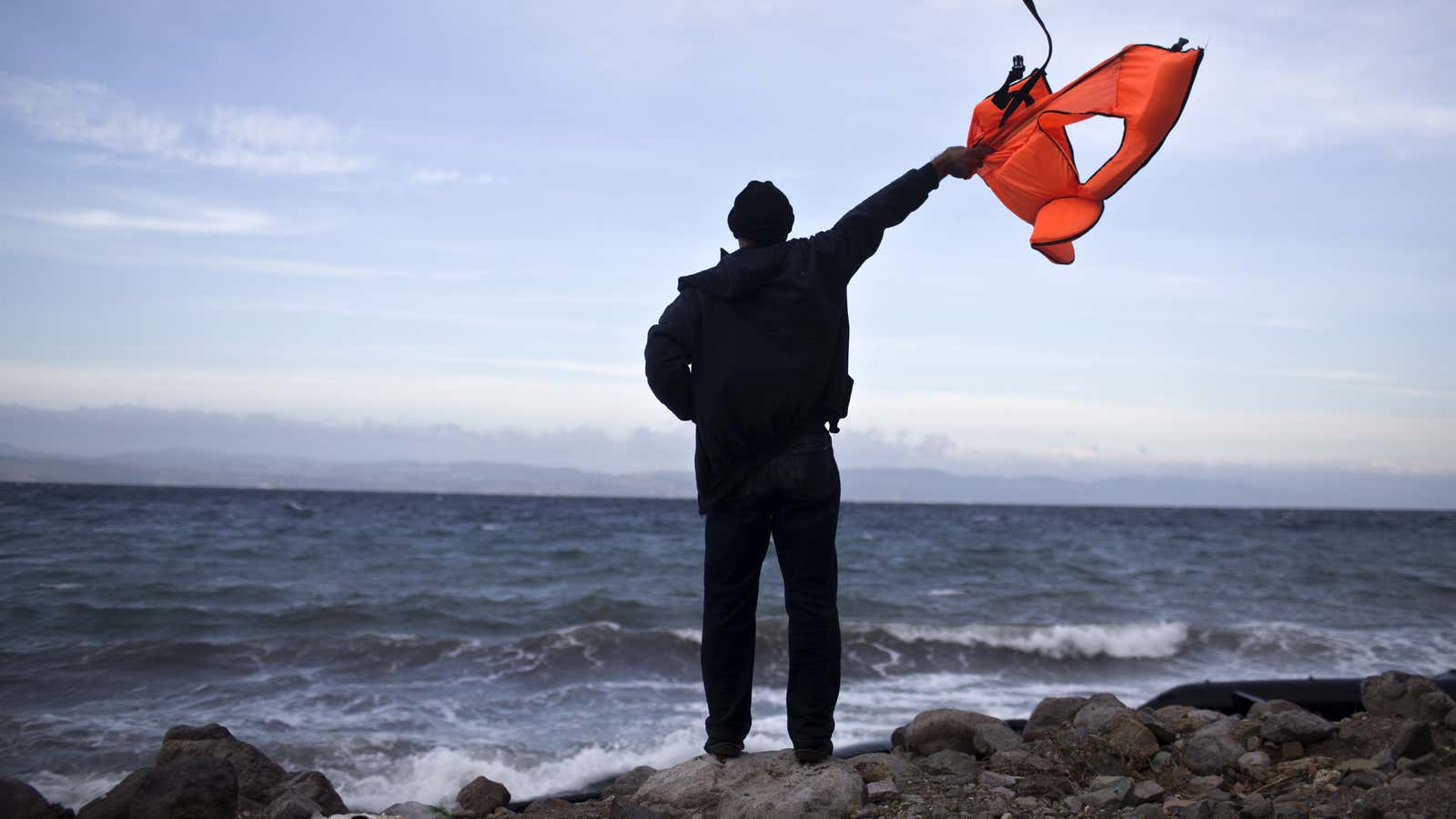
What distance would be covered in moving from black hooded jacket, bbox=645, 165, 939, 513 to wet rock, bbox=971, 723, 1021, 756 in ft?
6.26

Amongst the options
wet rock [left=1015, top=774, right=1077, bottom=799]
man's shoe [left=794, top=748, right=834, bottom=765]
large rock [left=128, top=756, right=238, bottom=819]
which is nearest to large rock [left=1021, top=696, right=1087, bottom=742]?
wet rock [left=1015, top=774, right=1077, bottom=799]

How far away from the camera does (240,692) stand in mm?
8344

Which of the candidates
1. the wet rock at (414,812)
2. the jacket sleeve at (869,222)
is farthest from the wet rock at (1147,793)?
the wet rock at (414,812)

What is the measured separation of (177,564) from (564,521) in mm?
21156

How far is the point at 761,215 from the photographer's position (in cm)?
344

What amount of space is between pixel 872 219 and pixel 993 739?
8.00 ft

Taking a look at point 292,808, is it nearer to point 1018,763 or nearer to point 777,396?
point 777,396

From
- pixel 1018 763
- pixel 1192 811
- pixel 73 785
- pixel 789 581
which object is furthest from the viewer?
pixel 73 785

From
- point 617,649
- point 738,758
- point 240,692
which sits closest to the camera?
point 738,758

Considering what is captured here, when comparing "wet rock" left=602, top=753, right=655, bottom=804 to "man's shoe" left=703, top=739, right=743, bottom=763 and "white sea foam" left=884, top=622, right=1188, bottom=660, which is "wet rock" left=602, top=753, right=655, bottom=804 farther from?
"white sea foam" left=884, top=622, right=1188, bottom=660

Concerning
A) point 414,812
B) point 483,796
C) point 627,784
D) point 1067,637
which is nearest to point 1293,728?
point 627,784

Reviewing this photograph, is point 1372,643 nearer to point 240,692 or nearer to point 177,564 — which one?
point 240,692

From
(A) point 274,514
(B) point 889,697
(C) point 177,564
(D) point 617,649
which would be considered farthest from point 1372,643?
(A) point 274,514

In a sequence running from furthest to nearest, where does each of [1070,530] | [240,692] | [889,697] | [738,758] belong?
[1070,530], [889,697], [240,692], [738,758]
